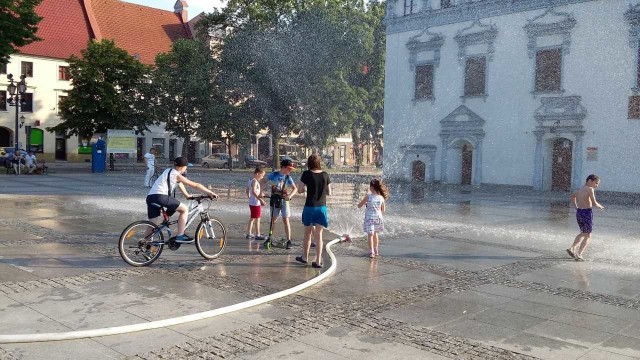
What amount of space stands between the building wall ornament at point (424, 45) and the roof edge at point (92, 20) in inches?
1433

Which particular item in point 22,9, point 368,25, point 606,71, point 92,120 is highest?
point 368,25

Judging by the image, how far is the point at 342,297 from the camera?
7305 millimetres

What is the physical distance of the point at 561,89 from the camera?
99.8 feet

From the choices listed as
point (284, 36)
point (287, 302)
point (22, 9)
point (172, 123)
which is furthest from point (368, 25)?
point (287, 302)

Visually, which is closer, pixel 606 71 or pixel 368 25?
pixel 606 71

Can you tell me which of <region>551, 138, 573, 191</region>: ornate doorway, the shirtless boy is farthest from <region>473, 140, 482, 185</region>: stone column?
the shirtless boy

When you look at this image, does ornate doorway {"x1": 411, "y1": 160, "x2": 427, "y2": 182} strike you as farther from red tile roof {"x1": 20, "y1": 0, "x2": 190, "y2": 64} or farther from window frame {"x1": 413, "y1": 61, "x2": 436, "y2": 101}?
red tile roof {"x1": 20, "y1": 0, "x2": 190, "y2": 64}

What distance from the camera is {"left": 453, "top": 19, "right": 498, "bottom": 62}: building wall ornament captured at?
33000 mm

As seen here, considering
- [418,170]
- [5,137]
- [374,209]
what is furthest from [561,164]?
[5,137]

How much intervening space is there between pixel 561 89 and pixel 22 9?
98.0 feet

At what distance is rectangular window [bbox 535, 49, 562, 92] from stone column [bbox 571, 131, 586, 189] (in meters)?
2.79

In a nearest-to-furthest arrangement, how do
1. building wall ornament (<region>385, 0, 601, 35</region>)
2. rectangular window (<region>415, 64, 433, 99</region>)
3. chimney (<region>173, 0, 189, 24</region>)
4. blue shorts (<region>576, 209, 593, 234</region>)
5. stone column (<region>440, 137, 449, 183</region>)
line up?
blue shorts (<region>576, 209, 593, 234</region>) < building wall ornament (<region>385, 0, 601, 35</region>) < stone column (<region>440, 137, 449, 183</region>) < rectangular window (<region>415, 64, 433, 99</region>) < chimney (<region>173, 0, 189, 24</region>)

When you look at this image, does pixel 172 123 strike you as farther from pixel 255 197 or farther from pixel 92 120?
pixel 255 197

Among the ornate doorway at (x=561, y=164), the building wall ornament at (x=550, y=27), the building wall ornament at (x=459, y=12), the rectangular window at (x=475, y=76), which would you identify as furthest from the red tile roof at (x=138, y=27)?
the ornate doorway at (x=561, y=164)
